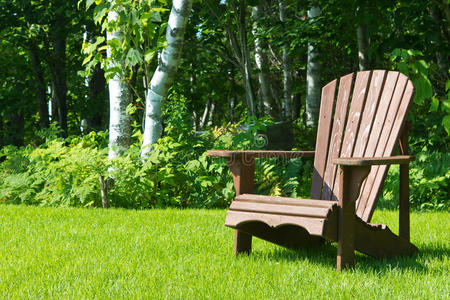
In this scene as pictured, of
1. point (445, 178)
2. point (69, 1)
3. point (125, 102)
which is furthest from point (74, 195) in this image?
point (69, 1)

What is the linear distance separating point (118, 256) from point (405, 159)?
2.03 m

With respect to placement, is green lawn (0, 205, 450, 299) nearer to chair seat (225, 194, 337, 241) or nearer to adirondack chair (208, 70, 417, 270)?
adirondack chair (208, 70, 417, 270)

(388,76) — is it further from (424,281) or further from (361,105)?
(424,281)

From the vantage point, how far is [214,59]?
1633 cm

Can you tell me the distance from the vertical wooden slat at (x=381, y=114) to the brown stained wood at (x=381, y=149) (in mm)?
15

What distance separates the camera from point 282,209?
130 inches

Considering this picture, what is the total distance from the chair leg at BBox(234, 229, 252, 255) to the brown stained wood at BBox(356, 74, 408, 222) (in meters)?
0.82

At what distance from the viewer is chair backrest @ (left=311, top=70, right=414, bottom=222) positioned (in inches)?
146

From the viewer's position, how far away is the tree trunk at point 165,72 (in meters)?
6.70

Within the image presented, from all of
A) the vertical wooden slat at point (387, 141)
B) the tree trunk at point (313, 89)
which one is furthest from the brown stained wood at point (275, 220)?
the tree trunk at point (313, 89)

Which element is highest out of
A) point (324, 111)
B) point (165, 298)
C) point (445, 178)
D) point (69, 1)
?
point (69, 1)

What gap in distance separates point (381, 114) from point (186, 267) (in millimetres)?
1777

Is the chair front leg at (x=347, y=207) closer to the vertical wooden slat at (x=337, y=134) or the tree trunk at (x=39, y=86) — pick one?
the vertical wooden slat at (x=337, y=134)

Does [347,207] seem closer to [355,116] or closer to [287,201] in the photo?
[287,201]
